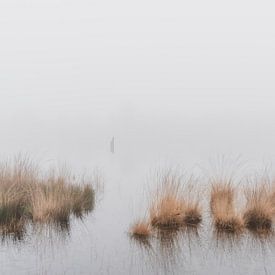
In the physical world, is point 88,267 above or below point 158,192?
below

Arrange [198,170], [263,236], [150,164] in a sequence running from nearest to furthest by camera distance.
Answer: [263,236] < [198,170] < [150,164]

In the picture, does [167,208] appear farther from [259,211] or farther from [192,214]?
[259,211]

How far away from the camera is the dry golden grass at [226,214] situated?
34.1 feet

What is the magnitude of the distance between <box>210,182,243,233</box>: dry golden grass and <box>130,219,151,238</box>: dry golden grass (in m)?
1.33

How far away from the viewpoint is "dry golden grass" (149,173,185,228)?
10.6m

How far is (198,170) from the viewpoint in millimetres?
20719

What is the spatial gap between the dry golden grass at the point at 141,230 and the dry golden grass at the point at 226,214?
1326 mm

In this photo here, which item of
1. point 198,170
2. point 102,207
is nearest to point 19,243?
point 102,207

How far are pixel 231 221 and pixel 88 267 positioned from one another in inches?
130

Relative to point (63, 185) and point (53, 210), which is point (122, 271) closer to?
point (53, 210)

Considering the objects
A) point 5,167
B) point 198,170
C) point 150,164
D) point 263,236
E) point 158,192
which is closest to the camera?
point 263,236

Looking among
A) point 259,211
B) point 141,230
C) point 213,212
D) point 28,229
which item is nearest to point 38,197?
point 28,229

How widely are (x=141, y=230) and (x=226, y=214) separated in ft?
5.62

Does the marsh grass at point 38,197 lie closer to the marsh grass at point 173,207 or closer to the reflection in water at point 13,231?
the reflection in water at point 13,231
